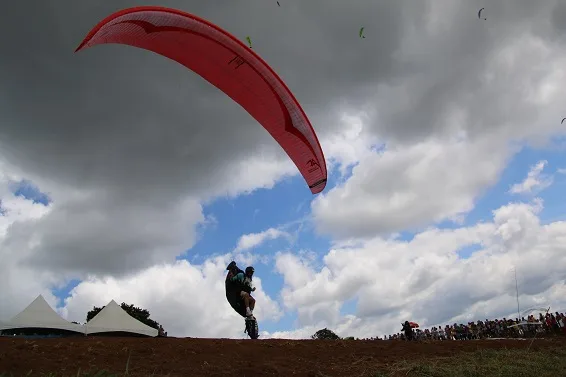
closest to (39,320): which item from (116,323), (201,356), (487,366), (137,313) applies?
(116,323)

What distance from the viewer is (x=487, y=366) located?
35.6ft

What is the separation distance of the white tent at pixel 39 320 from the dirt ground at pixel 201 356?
39.2ft

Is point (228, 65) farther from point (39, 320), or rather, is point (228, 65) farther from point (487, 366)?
point (39, 320)

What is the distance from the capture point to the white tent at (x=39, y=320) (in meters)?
20.9

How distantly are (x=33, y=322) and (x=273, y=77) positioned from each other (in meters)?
17.1

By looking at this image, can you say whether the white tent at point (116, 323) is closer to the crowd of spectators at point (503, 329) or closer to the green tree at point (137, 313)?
the crowd of spectators at point (503, 329)

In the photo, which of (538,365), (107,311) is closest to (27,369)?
(538,365)

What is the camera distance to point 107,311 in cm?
2261

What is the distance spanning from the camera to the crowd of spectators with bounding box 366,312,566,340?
23.4 metres

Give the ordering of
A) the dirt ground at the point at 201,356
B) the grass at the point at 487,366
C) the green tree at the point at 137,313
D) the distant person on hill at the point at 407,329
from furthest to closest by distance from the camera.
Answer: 1. the green tree at the point at 137,313
2. the distant person on hill at the point at 407,329
3. the grass at the point at 487,366
4. the dirt ground at the point at 201,356

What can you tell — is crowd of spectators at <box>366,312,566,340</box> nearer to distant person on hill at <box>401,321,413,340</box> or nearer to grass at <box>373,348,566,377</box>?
distant person on hill at <box>401,321,413,340</box>

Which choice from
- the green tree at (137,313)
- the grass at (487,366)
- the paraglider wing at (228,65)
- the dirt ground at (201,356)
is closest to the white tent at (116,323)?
the dirt ground at (201,356)

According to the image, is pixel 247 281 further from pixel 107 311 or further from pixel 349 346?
pixel 107 311

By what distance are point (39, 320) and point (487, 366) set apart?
1965 cm
